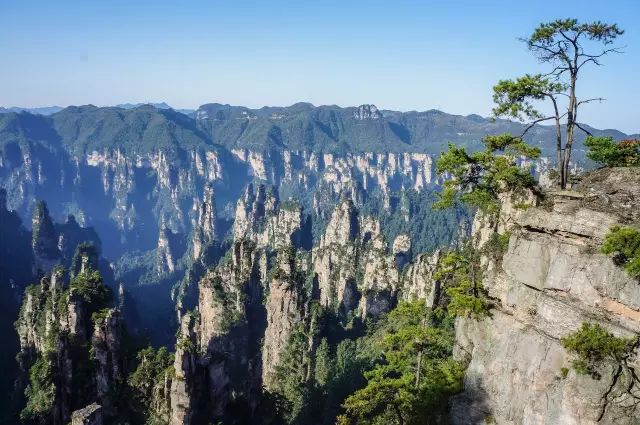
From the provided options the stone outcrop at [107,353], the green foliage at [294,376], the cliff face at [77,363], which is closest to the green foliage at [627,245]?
the green foliage at [294,376]

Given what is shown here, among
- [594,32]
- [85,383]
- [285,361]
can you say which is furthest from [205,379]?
[594,32]

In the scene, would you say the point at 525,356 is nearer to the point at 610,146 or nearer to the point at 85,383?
the point at 610,146

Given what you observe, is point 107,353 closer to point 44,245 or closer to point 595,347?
point 595,347

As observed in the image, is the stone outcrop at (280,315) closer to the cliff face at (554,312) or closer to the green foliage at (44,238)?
the cliff face at (554,312)

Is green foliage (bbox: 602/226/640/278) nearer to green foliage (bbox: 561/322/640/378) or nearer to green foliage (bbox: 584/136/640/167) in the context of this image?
green foliage (bbox: 561/322/640/378)

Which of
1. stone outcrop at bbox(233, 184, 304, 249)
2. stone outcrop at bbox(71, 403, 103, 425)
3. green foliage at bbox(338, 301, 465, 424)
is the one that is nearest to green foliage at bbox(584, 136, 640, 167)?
green foliage at bbox(338, 301, 465, 424)

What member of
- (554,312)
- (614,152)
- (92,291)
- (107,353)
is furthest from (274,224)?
(554,312)
